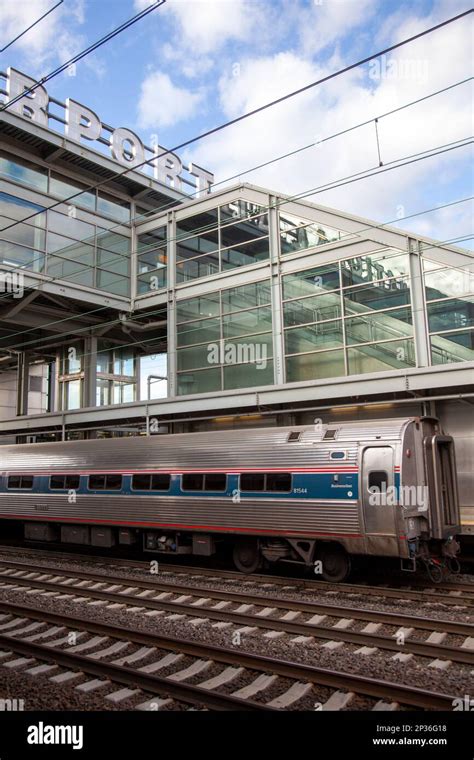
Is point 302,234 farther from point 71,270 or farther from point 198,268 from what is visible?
point 71,270

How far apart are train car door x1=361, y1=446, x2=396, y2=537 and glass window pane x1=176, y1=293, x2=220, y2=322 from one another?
11.0 meters

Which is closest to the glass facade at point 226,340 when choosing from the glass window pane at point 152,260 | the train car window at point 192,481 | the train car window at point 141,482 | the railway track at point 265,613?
the glass window pane at point 152,260

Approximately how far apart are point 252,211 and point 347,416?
8596mm

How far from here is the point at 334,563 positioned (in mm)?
11602

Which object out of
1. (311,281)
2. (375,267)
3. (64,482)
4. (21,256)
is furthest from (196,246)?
(64,482)

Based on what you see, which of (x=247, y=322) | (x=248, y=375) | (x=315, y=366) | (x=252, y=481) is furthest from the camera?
(x=247, y=322)

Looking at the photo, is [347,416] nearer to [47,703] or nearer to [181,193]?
[47,703]

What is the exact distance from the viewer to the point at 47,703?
18.9ft

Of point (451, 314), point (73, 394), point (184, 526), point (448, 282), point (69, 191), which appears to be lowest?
point (184, 526)

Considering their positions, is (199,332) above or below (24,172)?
below

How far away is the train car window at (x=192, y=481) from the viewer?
13125mm

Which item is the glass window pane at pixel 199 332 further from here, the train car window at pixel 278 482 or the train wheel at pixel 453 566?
the train wheel at pixel 453 566

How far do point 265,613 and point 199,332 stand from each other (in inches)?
518
